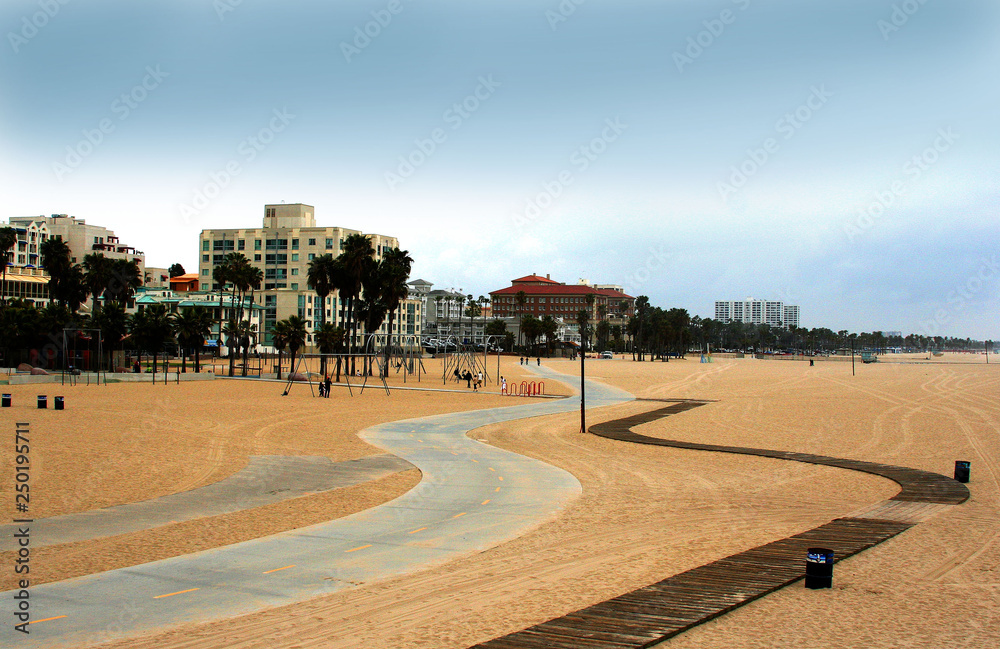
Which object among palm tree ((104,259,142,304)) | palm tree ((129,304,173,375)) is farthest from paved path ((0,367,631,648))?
palm tree ((104,259,142,304))

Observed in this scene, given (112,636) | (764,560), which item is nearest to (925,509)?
(764,560)

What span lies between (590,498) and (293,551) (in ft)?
25.0

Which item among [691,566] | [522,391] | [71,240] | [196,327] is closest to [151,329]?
[196,327]

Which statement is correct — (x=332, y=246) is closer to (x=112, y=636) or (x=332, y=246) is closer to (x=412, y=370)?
(x=412, y=370)

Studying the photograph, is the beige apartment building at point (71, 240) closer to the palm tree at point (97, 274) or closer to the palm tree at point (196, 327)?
the palm tree at point (97, 274)

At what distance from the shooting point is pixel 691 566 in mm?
12438

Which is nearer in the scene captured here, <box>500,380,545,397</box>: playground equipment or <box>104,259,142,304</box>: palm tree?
<box>500,380,545,397</box>: playground equipment

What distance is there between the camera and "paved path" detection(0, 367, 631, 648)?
948 cm

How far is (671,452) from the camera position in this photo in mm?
26438

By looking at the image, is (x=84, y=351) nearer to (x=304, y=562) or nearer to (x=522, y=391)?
(x=522, y=391)

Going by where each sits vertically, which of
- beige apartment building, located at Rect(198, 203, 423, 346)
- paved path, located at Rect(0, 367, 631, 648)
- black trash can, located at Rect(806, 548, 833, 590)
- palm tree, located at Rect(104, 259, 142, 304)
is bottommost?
paved path, located at Rect(0, 367, 631, 648)

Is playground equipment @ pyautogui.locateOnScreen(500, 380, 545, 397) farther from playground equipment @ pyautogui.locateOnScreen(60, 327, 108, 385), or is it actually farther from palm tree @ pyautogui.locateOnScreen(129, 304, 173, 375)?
playground equipment @ pyautogui.locateOnScreen(60, 327, 108, 385)

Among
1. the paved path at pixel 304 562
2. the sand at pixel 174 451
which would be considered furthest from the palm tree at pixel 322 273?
the paved path at pixel 304 562

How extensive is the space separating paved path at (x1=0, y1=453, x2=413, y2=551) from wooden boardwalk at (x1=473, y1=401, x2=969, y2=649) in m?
9.12
